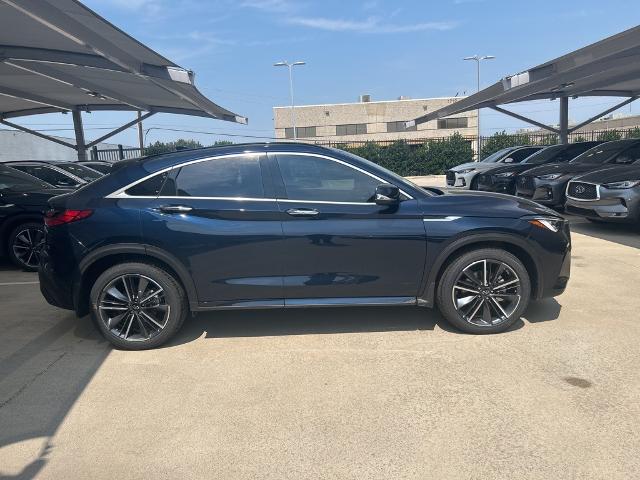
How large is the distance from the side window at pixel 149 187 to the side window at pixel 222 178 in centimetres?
14

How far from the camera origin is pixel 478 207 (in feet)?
14.4

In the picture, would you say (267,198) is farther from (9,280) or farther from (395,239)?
(9,280)

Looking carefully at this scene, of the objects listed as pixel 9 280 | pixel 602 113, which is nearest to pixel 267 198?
pixel 9 280

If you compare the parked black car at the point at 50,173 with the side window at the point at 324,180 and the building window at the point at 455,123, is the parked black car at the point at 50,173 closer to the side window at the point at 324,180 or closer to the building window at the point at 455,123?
the side window at the point at 324,180

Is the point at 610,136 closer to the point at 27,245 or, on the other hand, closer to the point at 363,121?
the point at 27,245

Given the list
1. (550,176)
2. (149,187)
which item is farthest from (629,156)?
(149,187)

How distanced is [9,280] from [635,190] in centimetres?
967

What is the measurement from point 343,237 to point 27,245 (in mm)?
5570

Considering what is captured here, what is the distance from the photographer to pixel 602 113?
19.9 metres

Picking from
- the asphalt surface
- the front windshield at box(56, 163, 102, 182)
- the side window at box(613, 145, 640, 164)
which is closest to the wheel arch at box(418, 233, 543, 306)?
the asphalt surface

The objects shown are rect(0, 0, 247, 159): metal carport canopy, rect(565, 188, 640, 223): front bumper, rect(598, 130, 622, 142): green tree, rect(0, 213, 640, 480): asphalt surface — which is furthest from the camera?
rect(598, 130, 622, 142): green tree

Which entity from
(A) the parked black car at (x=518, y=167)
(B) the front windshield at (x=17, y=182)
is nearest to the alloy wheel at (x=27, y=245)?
(B) the front windshield at (x=17, y=182)

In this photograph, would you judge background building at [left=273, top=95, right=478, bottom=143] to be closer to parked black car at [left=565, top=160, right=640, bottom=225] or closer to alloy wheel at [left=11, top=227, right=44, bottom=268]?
parked black car at [left=565, top=160, right=640, bottom=225]

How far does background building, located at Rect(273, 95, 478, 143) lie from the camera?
5719 cm
